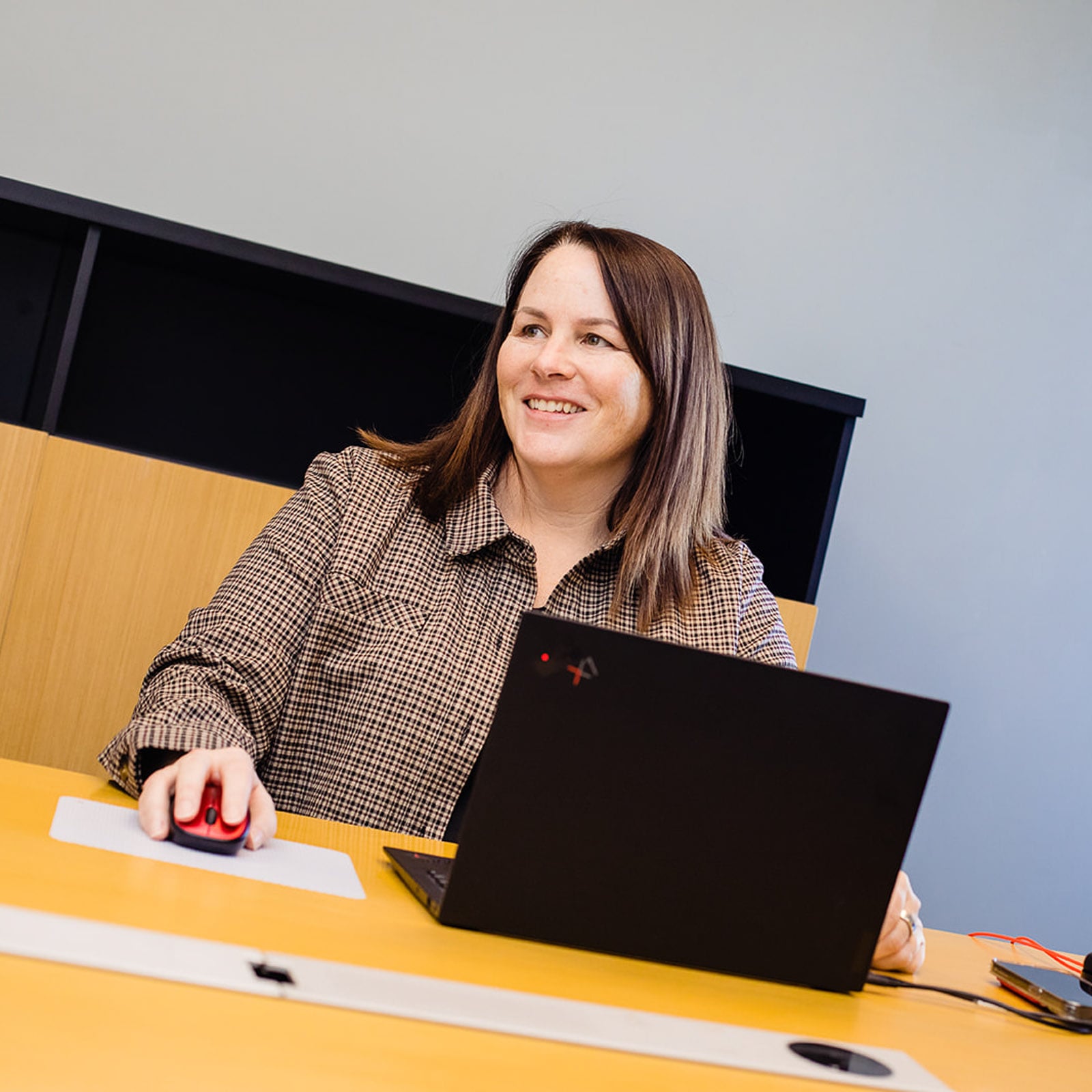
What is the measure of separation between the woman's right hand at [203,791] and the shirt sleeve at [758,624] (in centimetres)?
73

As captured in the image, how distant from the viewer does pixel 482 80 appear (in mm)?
2426

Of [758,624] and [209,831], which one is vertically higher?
[758,624]

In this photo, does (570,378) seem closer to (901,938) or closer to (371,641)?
(371,641)

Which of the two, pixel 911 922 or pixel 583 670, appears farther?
pixel 911 922

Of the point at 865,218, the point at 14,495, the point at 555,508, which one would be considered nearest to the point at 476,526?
the point at 555,508

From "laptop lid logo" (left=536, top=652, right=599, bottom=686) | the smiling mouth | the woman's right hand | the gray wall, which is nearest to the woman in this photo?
the smiling mouth

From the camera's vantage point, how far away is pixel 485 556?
149 cm

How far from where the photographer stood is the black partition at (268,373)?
2.04 m

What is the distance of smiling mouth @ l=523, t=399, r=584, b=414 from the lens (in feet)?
5.05

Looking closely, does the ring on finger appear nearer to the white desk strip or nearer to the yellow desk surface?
the yellow desk surface

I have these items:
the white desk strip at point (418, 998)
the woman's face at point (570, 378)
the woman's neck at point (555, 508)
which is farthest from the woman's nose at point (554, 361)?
the white desk strip at point (418, 998)

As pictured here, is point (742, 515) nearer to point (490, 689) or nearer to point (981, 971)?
point (490, 689)

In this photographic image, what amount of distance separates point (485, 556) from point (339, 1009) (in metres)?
0.90

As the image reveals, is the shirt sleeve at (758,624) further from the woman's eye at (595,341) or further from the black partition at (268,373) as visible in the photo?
the black partition at (268,373)
